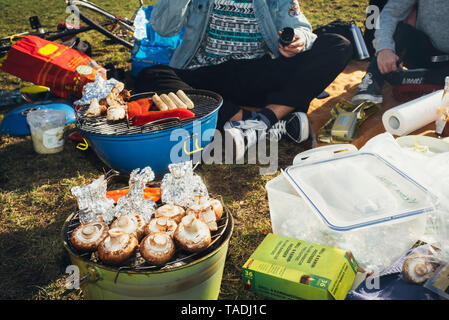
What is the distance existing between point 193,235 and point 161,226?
0.62 ft

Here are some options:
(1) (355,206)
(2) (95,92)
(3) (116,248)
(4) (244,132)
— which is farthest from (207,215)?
(2) (95,92)

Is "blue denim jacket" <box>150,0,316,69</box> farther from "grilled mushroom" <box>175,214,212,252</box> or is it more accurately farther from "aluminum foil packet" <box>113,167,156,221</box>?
"grilled mushroom" <box>175,214,212,252</box>

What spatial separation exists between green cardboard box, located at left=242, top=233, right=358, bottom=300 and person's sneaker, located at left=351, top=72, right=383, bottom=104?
1949 millimetres

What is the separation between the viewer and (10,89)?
426 cm

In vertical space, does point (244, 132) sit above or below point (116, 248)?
below

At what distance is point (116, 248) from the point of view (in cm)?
146

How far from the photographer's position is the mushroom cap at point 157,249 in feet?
4.77

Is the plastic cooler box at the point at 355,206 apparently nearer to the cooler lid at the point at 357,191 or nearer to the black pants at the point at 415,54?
the cooler lid at the point at 357,191

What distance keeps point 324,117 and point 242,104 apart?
0.76 metres

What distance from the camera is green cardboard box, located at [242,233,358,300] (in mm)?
1574

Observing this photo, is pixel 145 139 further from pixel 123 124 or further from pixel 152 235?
pixel 152 235

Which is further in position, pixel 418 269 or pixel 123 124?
pixel 123 124

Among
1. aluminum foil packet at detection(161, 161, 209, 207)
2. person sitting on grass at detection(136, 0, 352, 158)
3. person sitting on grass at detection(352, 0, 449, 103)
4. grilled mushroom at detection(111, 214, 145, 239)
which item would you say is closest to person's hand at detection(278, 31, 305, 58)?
person sitting on grass at detection(136, 0, 352, 158)

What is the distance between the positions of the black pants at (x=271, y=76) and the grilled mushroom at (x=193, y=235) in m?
1.57
